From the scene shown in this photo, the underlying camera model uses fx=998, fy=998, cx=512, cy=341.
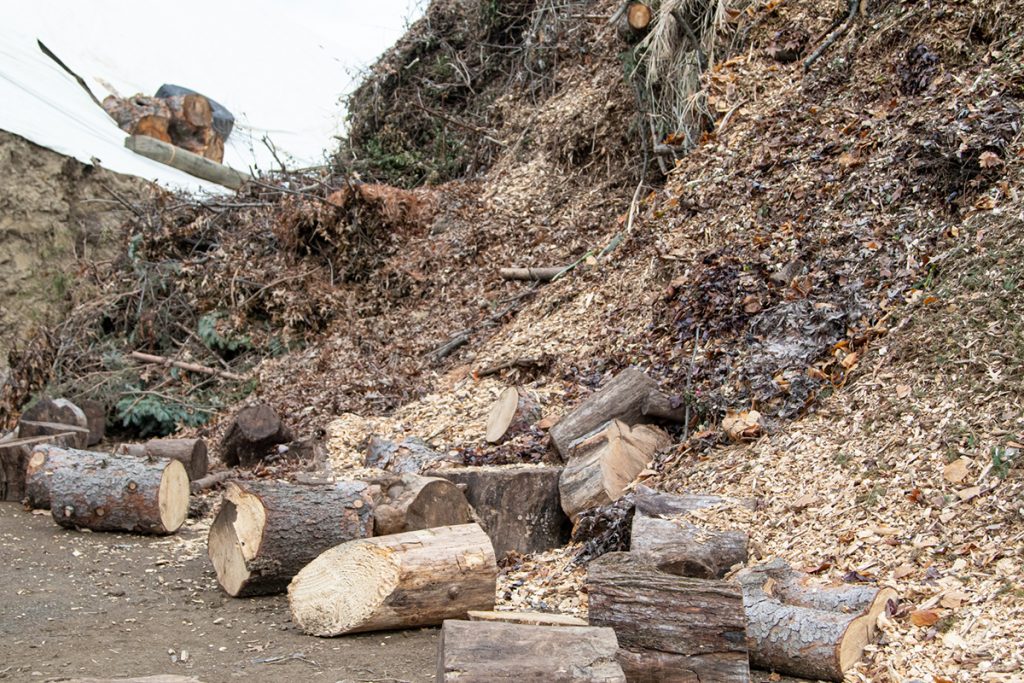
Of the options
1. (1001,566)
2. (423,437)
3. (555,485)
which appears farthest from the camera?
(423,437)

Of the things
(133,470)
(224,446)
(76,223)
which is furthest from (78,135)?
(133,470)

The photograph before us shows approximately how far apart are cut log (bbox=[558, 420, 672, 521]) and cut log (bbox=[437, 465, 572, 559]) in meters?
0.11

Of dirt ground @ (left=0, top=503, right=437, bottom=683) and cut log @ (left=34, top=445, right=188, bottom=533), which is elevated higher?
cut log @ (left=34, top=445, right=188, bottom=533)

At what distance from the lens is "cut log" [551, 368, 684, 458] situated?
6238 mm

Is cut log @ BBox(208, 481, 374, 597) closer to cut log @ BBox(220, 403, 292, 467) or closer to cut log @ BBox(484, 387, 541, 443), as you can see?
cut log @ BBox(484, 387, 541, 443)

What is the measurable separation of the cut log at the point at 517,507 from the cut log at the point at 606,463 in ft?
0.36

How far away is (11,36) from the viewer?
1432cm

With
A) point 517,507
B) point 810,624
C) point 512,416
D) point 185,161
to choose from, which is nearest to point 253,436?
point 512,416

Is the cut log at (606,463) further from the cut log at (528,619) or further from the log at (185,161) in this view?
the log at (185,161)

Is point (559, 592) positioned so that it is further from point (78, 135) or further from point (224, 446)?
point (78, 135)

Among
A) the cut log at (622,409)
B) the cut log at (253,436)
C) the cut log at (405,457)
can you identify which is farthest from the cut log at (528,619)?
the cut log at (253,436)

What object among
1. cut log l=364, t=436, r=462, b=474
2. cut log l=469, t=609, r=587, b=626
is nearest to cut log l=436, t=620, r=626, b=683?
cut log l=469, t=609, r=587, b=626

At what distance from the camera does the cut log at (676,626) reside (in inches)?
148

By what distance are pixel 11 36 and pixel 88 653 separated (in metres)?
12.7
